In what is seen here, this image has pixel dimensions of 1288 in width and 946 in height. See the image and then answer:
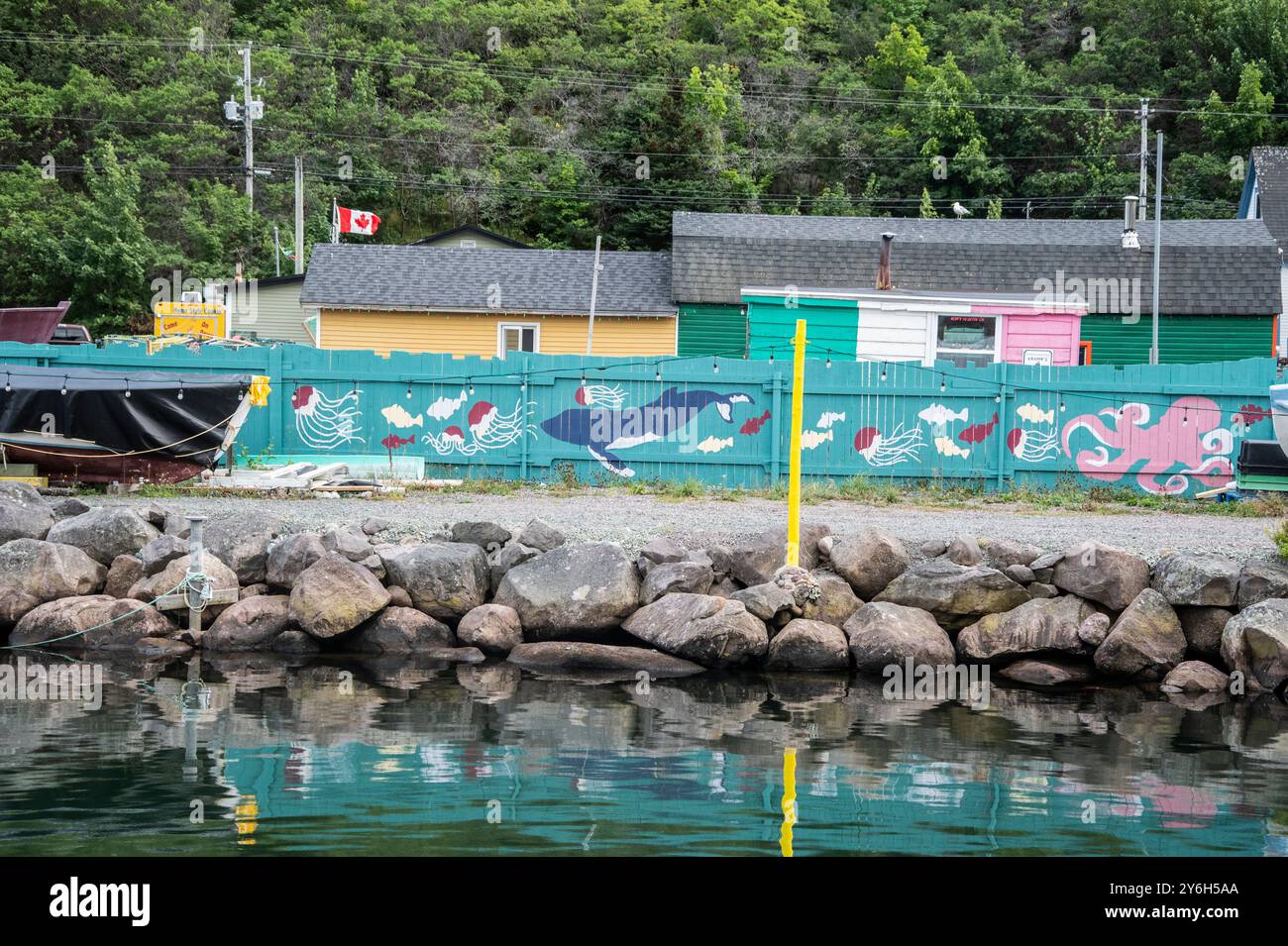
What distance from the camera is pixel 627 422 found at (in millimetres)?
20062

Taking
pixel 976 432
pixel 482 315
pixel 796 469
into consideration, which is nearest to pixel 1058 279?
pixel 976 432

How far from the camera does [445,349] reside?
1181 inches

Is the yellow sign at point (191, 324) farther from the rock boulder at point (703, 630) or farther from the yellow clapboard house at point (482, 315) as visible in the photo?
the rock boulder at point (703, 630)

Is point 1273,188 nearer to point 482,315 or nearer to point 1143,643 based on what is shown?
point 482,315

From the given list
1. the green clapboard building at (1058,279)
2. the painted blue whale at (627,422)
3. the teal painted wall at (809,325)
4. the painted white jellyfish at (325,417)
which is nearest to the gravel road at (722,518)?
the painted blue whale at (627,422)

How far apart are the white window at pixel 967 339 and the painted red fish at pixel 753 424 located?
4.79 m

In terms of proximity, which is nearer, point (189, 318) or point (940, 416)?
point (940, 416)

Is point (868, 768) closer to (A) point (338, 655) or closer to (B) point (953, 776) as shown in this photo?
(B) point (953, 776)

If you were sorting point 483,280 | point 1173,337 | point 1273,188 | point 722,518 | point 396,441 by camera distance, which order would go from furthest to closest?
point 1273,188 → point 483,280 → point 1173,337 → point 396,441 → point 722,518

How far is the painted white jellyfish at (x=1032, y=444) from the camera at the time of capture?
19766 mm

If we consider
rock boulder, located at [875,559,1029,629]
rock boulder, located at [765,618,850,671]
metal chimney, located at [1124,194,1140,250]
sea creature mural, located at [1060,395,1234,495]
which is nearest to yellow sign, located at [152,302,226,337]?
sea creature mural, located at [1060,395,1234,495]

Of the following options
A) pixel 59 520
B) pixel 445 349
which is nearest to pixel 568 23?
pixel 445 349

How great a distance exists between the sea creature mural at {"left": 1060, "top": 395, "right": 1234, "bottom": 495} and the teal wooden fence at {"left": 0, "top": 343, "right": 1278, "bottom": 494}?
2cm

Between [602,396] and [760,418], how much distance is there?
2.39 meters
